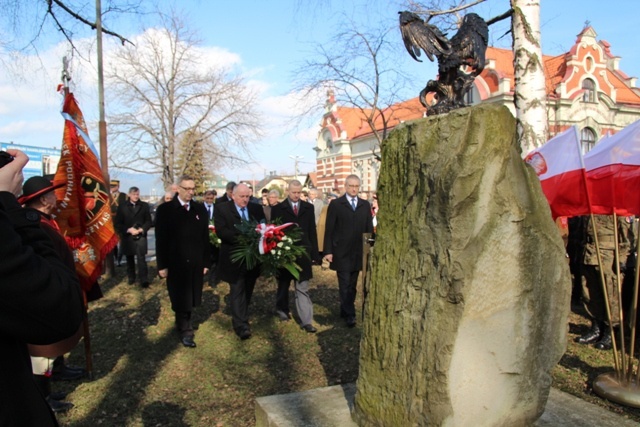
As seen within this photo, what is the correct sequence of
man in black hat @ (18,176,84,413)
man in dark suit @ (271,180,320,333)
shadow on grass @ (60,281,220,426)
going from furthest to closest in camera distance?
man in dark suit @ (271,180,320,333), shadow on grass @ (60,281,220,426), man in black hat @ (18,176,84,413)

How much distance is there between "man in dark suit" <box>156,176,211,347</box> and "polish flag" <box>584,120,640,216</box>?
475cm

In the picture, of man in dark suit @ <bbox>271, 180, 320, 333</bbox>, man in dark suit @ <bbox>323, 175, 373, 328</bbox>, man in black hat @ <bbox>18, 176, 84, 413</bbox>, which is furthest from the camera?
man in dark suit @ <bbox>271, 180, 320, 333</bbox>

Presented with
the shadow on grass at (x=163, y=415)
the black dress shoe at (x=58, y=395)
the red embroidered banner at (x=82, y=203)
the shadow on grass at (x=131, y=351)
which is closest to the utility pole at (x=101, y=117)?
the shadow on grass at (x=131, y=351)

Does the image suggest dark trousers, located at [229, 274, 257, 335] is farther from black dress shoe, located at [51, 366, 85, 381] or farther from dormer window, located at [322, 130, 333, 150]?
dormer window, located at [322, 130, 333, 150]

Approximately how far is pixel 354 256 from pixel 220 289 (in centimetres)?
395

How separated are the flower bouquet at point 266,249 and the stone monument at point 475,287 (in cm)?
378

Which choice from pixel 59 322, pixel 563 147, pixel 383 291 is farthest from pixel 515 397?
pixel 563 147

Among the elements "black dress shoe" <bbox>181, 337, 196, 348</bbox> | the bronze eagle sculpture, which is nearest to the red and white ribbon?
"black dress shoe" <bbox>181, 337, 196, 348</bbox>

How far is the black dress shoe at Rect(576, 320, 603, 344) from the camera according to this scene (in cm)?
636

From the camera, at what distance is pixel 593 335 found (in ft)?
21.0

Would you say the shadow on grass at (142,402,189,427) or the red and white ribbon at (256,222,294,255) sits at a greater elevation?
the red and white ribbon at (256,222,294,255)

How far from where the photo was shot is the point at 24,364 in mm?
1618

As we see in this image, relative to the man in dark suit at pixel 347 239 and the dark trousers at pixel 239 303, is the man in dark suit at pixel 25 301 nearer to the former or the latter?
the dark trousers at pixel 239 303

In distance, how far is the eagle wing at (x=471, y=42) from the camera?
10.1 feet
